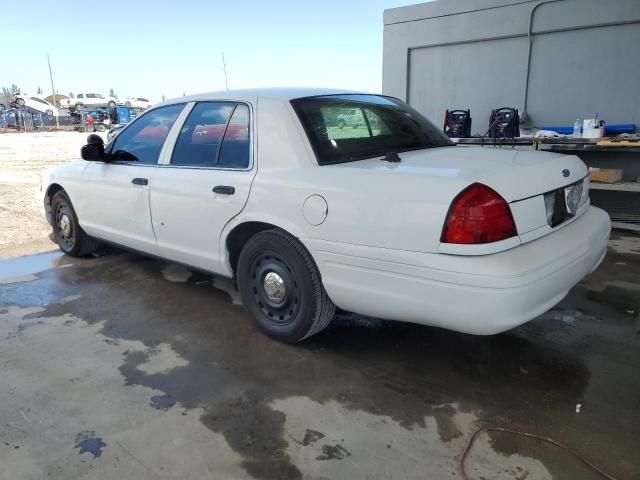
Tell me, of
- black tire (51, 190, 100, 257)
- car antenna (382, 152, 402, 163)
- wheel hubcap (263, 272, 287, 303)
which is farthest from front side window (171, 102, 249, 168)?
black tire (51, 190, 100, 257)

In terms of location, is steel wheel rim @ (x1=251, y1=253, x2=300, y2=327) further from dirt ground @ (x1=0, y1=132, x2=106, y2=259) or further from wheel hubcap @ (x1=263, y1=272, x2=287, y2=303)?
dirt ground @ (x1=0, y1=132, x2=106, y2=259)

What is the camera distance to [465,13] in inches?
323

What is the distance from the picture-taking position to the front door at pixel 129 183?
398 cm

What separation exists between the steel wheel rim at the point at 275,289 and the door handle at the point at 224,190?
46 cm

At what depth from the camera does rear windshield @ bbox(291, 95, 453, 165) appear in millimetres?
3020

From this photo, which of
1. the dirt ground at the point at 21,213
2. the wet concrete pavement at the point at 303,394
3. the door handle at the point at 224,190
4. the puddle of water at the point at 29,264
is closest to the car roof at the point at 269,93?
the door handle at the point at 224,190

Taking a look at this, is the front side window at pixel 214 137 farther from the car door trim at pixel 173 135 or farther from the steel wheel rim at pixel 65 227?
the steel wheel rim at pixel 65 227

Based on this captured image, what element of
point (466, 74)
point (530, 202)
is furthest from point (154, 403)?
point (466, 74)

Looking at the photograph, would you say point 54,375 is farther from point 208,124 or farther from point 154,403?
point 208,124

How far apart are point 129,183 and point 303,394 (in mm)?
2412

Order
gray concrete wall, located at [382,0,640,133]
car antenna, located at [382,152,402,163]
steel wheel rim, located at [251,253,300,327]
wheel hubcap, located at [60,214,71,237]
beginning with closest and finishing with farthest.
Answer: car antenna, located at [382,152,402,163]
steel wheel rim, located at [251,253,300,327]
wheel hubcap, located at [60,214,71,237]
gray concrete wall, located at [382,0,640,133]

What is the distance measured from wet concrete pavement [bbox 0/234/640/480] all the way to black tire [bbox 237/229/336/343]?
6.7 inches

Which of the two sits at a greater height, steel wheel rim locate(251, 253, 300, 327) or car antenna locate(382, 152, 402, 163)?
car antenna locate(382, 152, 402, 163)

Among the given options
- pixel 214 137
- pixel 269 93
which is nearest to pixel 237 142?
pixel 214 137
